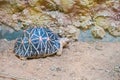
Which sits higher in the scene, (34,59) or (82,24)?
(82,24)

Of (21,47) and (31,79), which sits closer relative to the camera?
(31,79)

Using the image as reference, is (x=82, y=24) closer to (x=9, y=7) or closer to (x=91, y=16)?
(x=91, y=16)

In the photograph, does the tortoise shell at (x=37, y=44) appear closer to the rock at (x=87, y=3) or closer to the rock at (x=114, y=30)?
the rock at (x=87, y=3)

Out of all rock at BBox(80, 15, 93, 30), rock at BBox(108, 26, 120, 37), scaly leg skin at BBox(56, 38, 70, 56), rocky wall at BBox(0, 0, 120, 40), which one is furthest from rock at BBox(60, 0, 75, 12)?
rock at BBox(108, 26, 120, 37)

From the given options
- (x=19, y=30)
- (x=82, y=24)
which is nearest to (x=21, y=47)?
(x=19, y=30)

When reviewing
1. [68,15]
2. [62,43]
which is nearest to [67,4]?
[68,15]

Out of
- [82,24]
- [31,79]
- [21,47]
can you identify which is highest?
[82,24]

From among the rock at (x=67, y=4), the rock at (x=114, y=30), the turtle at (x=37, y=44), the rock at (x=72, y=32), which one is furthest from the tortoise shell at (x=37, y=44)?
the rock at (x=114, y=30)
